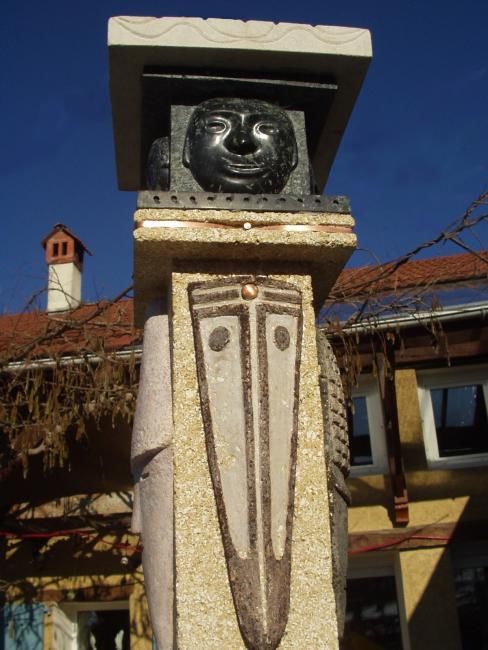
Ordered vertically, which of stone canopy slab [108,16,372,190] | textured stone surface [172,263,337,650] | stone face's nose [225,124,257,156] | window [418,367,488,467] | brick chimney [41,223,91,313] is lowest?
textured stone surface [172,263,337,650]

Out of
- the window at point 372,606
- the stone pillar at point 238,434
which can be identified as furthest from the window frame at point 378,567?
the stone pillar at point 238,434

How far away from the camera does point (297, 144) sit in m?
2.64

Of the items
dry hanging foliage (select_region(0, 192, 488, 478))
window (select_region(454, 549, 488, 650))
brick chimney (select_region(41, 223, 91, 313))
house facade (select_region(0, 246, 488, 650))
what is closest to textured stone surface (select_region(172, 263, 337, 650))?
dry hanging foliage (select_region(0, 192, 488, 478))

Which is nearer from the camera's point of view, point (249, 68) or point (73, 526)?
point (249, 68)

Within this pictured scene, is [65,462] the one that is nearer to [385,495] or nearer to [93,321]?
[93,321]

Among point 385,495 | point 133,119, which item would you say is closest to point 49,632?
point 385,495

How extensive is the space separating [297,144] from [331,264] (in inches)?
20.8

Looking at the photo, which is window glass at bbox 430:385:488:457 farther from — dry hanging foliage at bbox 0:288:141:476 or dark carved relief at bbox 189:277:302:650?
dark carved relief at bbox 189:277:302:650

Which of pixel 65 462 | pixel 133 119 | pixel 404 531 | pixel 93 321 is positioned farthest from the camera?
pixel 65 462

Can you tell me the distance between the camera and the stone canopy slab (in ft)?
8.23

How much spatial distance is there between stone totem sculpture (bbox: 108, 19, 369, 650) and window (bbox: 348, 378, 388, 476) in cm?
511

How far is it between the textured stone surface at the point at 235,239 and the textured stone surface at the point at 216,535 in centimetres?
15

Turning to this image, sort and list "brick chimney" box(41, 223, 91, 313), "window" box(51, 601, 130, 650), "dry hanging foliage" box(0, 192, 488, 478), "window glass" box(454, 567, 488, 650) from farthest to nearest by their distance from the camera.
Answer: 1. "brick chimney" box(41, 223, 91, 313)
2. "window" box(51, 601, 130, 650)
3. "window glass" box(454, 567, 488, 650)
4. "dry hanging foliage" box(0, 192, 488, 478)

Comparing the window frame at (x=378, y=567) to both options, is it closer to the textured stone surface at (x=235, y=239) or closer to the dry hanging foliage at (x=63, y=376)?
the dry hanging foliage at (x=63, y=376)
